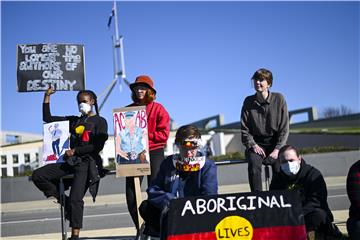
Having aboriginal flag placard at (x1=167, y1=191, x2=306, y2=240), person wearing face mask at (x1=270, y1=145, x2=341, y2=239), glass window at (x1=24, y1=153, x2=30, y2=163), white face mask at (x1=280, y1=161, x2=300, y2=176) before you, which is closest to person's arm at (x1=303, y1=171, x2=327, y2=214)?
person wearing face mask at (x1=270, y1=145, x2=341, y2=239)

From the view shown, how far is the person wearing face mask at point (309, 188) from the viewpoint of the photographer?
442 cm

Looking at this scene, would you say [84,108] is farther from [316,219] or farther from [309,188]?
[316,219]

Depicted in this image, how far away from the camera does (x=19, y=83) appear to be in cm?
672

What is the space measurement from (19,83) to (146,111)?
2067 millimetres

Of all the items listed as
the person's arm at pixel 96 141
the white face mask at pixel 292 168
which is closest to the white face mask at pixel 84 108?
the person's arm at pixel 96 141

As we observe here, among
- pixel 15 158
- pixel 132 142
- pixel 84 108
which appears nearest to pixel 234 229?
pixel 132 142

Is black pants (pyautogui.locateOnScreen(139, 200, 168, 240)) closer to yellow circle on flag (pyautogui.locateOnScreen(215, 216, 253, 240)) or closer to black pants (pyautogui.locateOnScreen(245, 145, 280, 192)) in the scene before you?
yellow circle on flag (pyautogui.locateOnScreen(215, 216, 253, 240))

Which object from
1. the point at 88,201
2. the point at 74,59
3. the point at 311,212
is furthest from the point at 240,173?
the point at 311,212

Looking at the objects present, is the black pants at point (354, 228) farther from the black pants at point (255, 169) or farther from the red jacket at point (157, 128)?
the red jacket at point (157, 128)

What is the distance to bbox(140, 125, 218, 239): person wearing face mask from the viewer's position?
14.2ft

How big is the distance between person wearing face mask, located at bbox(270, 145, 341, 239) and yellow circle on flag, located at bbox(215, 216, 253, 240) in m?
0.82

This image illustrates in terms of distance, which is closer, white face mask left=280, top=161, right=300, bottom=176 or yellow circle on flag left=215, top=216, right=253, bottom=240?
yellow circle on flag left=215, top=216, right=253, bottom=240

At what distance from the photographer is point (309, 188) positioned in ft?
15.1

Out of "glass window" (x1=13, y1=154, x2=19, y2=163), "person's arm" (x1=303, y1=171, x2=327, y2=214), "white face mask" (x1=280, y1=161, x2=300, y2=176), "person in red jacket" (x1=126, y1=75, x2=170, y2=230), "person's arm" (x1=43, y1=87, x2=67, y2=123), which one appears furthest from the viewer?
"glass window" (x1=13, y1=154, x2=19, y2=163)
